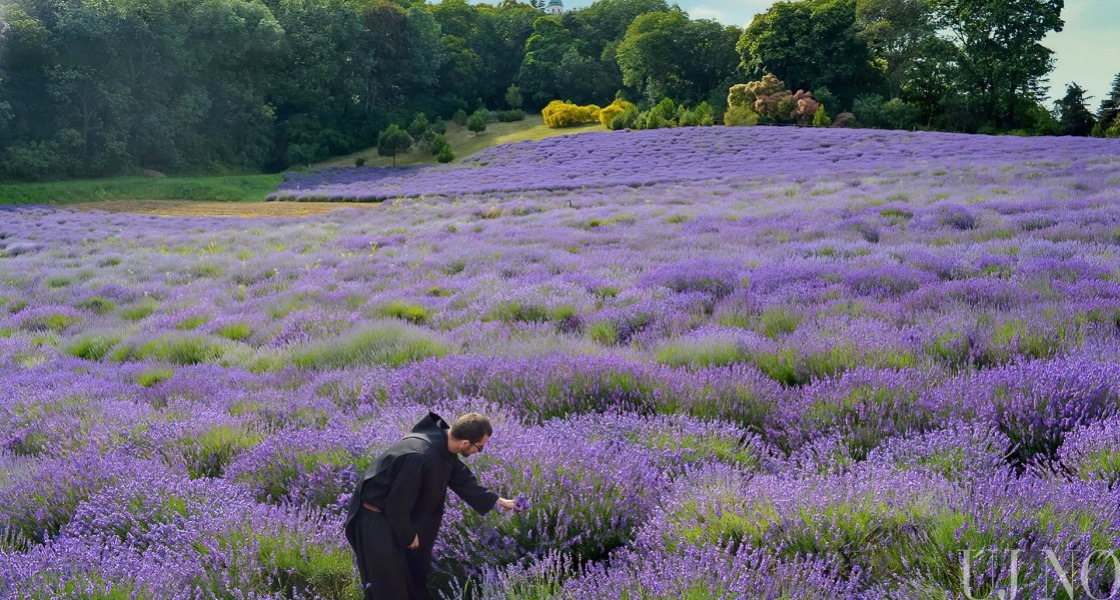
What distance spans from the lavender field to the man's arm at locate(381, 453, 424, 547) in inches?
11.9

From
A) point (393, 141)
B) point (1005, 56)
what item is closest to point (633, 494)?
point (393, 141)

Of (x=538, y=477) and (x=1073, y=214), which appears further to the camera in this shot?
(x=1073, y=214)

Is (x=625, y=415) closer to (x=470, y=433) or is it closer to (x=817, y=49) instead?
(x=470, y=433)

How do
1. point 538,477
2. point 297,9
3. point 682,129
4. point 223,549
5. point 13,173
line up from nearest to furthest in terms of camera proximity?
1. point 223,549
2. point 538,477
3. point 13,173
4. point 682,129
5. point 297,9

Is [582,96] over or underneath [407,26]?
underneath

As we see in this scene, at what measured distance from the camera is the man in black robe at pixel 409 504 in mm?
2344

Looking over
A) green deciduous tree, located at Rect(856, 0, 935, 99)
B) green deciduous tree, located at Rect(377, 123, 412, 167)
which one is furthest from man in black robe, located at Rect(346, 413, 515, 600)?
green deciduous tree, located at Rect(856, 0, 935, 99)

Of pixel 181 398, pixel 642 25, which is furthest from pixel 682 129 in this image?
pixel 181 398

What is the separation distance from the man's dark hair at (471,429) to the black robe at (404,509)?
→ 112 mm

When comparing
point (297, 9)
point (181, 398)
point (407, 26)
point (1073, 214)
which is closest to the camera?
point (181, 398)

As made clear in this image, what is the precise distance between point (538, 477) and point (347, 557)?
77 cm

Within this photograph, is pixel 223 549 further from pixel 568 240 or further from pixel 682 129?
pixel 682 129

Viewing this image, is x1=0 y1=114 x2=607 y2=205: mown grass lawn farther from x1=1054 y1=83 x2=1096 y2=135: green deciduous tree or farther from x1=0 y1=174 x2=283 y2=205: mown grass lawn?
x1=1054 y1=83 x2=1096 y2=135: green deciduous tree

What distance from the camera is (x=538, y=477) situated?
2768 mm
